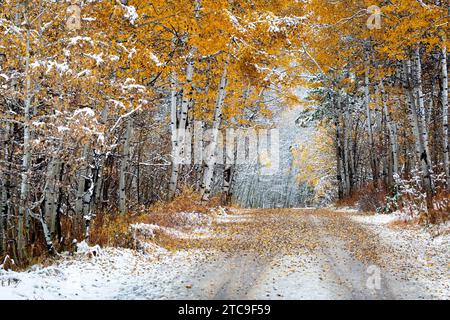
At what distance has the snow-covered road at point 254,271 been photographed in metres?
6.01

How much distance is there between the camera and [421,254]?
28.9 feet

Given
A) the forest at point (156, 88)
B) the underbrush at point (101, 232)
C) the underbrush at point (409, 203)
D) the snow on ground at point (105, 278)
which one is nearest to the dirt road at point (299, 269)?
the snow on ground at point (105, 278)

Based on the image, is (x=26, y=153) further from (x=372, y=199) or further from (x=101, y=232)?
(x=372, y=199)

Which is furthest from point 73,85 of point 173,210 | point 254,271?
point 173,210

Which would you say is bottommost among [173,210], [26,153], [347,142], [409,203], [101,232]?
[101,232]

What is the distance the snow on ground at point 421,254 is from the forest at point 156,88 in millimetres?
829

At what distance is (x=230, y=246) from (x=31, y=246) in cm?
399

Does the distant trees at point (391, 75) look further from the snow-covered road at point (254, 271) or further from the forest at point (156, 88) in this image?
the snow-covered road at point (254, 271)

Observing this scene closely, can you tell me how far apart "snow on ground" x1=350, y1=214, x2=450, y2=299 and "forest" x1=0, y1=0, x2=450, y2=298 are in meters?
0.83

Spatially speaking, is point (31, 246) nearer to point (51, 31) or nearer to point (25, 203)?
point (25, 203)

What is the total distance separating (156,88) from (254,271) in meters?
9.22

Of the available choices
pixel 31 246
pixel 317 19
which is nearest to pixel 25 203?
pixel 31 246

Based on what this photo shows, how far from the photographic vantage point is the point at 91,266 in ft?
24.1
